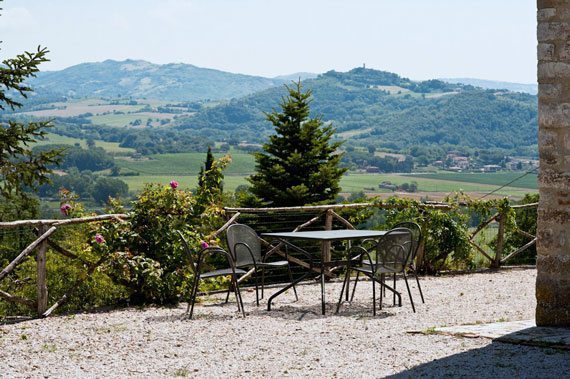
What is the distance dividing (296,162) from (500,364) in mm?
16234

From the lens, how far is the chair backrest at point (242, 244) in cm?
809

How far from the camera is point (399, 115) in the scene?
14112 cm

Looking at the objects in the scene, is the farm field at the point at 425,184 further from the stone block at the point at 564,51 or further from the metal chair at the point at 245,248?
the stone block at the point at 564,51

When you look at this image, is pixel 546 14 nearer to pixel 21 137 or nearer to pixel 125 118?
pixel 21 137

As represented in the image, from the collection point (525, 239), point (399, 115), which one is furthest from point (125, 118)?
point (525, 239)

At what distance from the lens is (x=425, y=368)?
5.18 metres

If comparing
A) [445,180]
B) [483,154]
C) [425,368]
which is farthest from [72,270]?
[483,154]

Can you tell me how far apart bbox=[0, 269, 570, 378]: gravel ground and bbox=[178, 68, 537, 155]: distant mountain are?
8860 centimetres

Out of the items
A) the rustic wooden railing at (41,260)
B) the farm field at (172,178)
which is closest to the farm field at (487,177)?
the farm field at (172,178)

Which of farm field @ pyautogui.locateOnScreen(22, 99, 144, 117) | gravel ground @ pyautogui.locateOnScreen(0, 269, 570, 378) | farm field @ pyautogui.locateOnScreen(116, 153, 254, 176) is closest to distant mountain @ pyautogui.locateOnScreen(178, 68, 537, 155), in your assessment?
farm field @ pyautogui.locateOnScreen(116, 153, 254, 176)

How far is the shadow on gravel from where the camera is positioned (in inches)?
195

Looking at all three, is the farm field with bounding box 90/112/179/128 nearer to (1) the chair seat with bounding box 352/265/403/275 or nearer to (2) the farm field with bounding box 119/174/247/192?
(2) the farm field with bounding box 119/174/247/192

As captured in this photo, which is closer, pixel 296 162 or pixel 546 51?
pixel 546 51

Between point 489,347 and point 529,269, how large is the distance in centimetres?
598
